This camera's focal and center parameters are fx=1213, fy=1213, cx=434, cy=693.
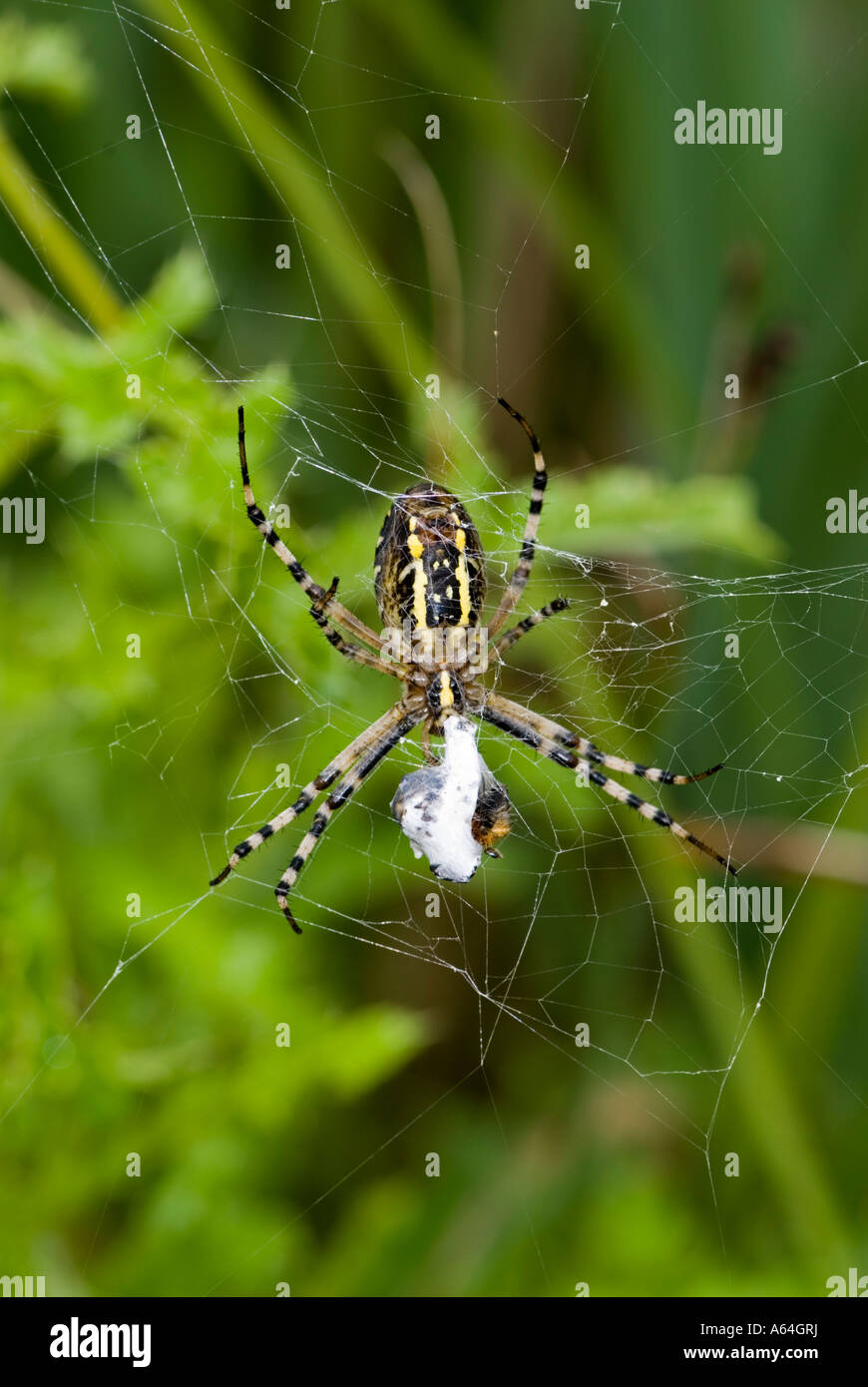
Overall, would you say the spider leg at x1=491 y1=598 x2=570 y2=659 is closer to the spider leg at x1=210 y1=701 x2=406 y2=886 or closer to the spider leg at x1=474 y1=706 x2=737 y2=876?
the spider leg at x1=474 y1=706 x2=737 y2=876

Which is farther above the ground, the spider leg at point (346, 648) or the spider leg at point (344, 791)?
the spider leg at point (346, 648)

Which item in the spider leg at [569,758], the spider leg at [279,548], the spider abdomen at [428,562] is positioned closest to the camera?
the spider leg at [279,548]

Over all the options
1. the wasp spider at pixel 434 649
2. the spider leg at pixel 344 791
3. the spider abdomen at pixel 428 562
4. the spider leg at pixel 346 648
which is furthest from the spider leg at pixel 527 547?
the spider leg at pixel 344 791

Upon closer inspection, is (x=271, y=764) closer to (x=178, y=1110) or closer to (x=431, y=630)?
(x=431, y=630)

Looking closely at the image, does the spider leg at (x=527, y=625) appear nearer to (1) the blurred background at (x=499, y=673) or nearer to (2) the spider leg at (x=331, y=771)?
(1) the blurred background at (x=499, y=673)

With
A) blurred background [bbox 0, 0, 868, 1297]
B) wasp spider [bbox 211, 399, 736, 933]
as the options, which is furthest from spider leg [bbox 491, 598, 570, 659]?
blurred background [bbox 0, 0, 868, 1297]

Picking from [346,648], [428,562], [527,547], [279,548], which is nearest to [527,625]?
[527,547]

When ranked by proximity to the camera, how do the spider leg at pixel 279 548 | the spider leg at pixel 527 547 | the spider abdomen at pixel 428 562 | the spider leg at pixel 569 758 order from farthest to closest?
the spider leg at pixel 569 758
the spider leg at pixel 527 547
the spider abdomen at pixel 428 562
the spider leg at pixel 279 548
